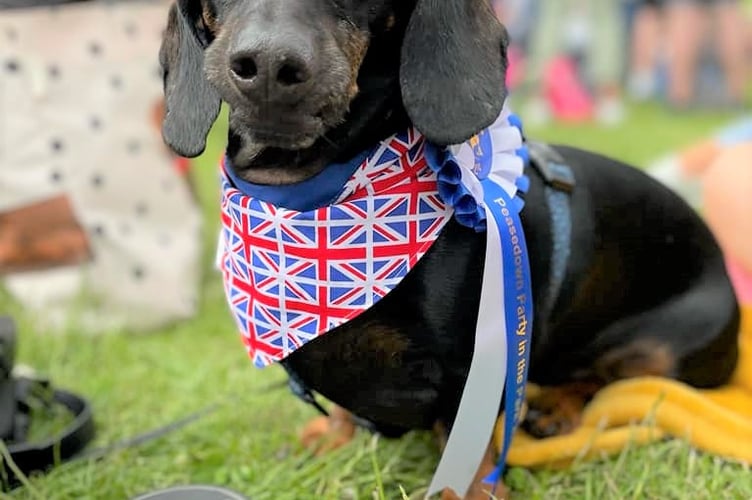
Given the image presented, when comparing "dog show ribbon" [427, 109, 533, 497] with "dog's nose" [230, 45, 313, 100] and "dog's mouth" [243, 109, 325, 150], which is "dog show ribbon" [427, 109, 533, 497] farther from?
"dog's nose" [230, 45, 313, 100]

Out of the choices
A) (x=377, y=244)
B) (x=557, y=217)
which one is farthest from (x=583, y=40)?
(x=377, y=244)

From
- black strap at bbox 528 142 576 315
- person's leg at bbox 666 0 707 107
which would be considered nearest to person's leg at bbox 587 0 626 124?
person's leg at bbox 666 0 707 107

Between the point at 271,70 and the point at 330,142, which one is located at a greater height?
the point at 271,70

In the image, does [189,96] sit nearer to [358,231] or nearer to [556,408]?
[358,231]

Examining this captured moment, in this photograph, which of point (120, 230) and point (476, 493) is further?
point (120, 230)

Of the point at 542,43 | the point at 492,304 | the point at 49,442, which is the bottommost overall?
the point at 542,43

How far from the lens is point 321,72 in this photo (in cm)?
146

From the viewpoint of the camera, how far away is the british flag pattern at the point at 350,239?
66.9 inches

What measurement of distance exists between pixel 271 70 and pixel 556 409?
4.21 ft

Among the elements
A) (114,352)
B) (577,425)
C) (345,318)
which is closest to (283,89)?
(345,318)

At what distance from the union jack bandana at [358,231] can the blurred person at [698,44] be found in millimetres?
7438

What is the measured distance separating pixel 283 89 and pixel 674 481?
1.32m

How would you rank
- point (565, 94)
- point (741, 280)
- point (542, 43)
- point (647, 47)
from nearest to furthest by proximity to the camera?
1. point (741, 280)
2. point (565, 94)
3. point (542, 43)
4. point (647, 47)

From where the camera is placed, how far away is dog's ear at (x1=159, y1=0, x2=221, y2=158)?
1757mm
